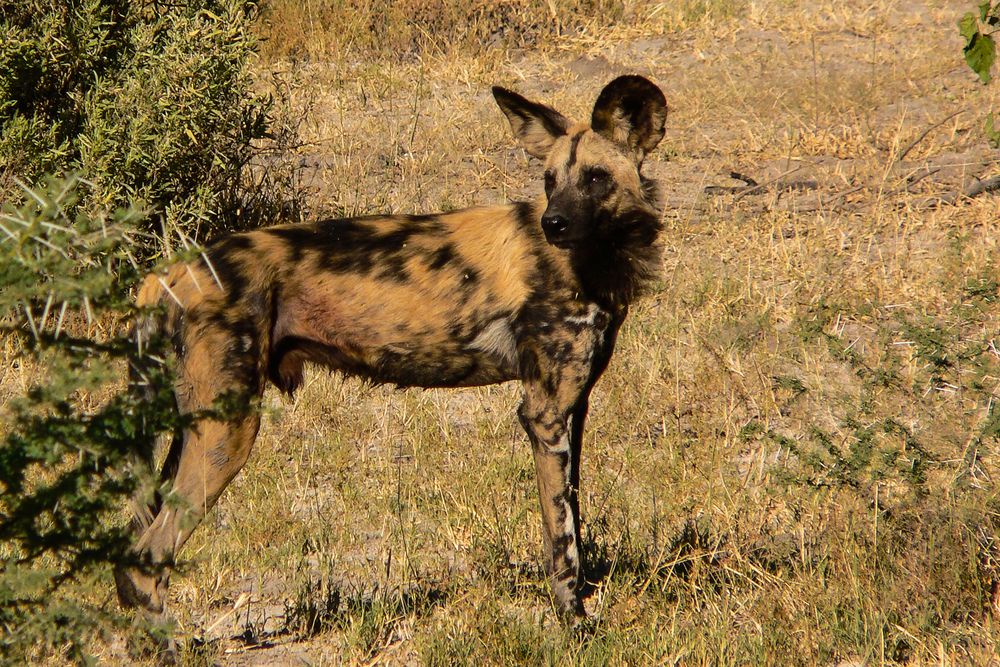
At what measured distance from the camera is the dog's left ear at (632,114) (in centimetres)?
397

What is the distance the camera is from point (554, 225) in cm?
378

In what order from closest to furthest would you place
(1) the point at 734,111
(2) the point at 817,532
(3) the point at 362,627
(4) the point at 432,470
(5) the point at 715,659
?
(5) the point at 715,659 < (3) the point at 362,627 < (2) the point at 817,532 < (4) the point at 432,470 < (1) the point at 734,111

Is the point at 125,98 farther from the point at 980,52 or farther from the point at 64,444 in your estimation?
the point at 980,52

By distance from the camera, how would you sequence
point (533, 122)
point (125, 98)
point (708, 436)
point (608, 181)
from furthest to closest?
1. point (125, 98)
2. point (708, 436)
3. point (533, 122)
4. point (608, 181)

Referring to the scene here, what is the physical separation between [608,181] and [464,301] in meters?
0.65

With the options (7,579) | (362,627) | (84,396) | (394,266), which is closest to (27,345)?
(7,579)

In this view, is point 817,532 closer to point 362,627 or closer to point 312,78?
point 362,627

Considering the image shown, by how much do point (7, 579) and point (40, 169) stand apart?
11.9 feet

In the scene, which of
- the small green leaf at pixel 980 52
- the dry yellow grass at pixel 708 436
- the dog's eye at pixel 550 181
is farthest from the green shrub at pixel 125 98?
the small green leaf at pixel 980 52

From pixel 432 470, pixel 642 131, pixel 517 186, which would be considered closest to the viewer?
pixel 642 131

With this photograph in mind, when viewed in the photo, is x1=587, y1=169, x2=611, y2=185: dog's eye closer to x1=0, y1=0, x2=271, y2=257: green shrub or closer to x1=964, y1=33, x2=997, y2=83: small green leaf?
x1=964, y1=33, x2=997, y2=83: small green leaf

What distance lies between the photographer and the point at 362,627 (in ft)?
11.3

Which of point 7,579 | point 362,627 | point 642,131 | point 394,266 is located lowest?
point 362,627

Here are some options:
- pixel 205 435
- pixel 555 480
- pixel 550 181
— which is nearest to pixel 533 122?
pixel 550 181
